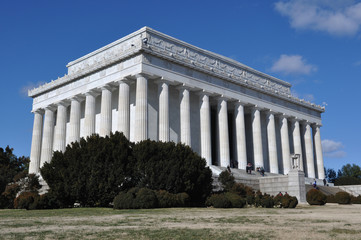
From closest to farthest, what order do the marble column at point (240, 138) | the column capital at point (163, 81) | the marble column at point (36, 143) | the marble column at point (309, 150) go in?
1. the column capital at point (163, 81)
2. the marble column at point (240, 138)
3. the marble column at point (36, 143)
4. the marble column at point (309, 150)

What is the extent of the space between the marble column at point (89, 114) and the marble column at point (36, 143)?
13363 mm

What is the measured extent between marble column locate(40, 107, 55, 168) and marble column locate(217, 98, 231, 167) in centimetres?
2687

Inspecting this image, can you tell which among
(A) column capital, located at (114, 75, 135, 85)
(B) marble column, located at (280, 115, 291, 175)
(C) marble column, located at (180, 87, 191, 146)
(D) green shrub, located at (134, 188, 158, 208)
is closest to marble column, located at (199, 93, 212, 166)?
(C) marble column, located at (180, 87, 191, 146)

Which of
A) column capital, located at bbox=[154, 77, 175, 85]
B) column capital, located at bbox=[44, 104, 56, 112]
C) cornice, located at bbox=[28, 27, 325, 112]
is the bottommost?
column capital, located at bbox=[44, 104, 56, 112]

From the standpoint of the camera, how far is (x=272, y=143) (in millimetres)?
67812

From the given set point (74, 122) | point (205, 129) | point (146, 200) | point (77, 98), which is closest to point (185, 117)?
point (205, 129)

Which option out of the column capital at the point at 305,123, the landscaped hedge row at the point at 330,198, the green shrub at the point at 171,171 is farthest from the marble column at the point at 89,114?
the column capital at the point at 305,123

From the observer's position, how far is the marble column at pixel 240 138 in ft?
199

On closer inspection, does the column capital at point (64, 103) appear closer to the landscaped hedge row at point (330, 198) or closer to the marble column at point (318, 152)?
the landscaped hedge row at point (330, 198)

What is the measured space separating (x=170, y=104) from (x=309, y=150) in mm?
32480

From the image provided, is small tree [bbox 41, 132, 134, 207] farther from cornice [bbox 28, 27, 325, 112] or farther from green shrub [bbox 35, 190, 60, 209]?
cornice [bbox 28, 27, 325, 112]

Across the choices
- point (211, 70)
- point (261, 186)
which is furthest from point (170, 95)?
point (261, 186)

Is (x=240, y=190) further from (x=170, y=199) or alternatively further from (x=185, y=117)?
(x=185, y=117)

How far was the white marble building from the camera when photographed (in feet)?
172
